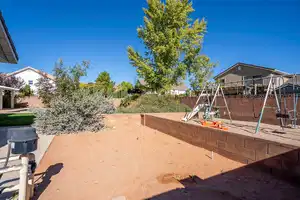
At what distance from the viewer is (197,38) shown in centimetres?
1609

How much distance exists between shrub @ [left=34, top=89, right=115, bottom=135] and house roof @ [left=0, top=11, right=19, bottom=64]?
2087mm

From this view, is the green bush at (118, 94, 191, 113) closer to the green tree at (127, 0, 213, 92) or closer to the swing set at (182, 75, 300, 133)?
the green tree at (127, 0, 213, 92)

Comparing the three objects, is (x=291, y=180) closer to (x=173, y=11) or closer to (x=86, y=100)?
(x=86, y=100)

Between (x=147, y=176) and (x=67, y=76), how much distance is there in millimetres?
10062

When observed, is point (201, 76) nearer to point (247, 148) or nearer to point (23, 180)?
point (247, 148)

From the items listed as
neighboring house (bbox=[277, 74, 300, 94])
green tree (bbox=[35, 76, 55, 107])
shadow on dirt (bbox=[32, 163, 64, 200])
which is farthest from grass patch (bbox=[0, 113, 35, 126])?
neighboring house (bbox=[277, 74, 300, 94])

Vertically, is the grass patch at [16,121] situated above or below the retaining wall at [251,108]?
below

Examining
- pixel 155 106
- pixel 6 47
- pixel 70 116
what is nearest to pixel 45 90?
pixel 70 116

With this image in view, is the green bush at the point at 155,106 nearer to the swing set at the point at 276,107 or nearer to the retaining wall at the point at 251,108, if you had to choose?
the retaining wall at the point at 251,108

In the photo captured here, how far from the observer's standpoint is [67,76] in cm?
1128

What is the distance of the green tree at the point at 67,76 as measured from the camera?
1075cm

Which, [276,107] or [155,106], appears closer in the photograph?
[276,107]

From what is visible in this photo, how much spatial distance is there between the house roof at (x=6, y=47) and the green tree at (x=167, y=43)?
32.5ft

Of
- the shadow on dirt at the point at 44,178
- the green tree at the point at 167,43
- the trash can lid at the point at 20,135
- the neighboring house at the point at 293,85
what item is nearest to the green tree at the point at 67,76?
the green tree at the point at 167,43
